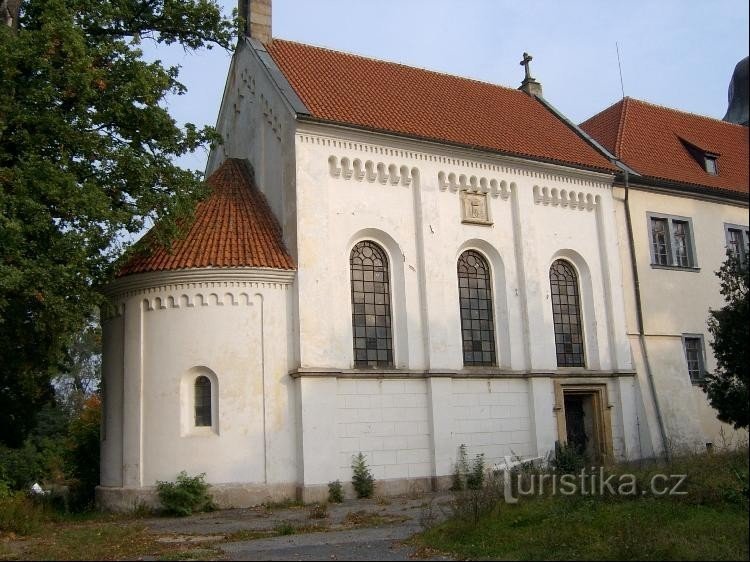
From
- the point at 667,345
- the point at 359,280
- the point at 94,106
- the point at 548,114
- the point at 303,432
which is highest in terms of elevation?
the point at 548,114

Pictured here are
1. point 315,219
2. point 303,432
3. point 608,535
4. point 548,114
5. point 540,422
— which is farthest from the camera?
point 548,114

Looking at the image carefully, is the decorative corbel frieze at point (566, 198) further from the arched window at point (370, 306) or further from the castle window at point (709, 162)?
the arched window at point (370, 306)

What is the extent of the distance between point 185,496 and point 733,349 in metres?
10.8

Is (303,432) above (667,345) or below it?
below

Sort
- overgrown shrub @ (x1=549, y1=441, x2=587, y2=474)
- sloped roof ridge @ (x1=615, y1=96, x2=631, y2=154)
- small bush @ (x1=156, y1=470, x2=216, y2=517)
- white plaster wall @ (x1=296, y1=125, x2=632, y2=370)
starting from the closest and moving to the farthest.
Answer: small bush @ (x1=156, y1=470, x2=216, y2=517)
overgrown shrub @ (x1=549, y1=441, x2=587, y2=474)
white plaster wall @ (x1=296, y1=125, x2=632, y2=370)
sloped roof ridge @ (x1=615, y1=96, x2=631, y2=154)

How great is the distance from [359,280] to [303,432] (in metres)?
4.11

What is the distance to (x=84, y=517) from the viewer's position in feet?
56.7

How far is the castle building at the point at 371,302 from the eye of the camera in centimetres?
1780

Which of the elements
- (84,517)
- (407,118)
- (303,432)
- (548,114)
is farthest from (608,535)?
(548,114)

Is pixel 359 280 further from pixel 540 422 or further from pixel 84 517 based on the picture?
pixel 84 517

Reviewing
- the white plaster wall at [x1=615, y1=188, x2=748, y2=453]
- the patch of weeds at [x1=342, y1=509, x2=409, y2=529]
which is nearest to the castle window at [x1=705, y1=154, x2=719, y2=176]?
the white plaster wall at [x1=615, y1=188, x2=748, y2=453]

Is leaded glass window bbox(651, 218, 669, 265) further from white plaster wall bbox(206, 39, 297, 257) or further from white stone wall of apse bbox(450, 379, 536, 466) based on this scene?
white plaster wall bbox(206, 39, 297, 257)

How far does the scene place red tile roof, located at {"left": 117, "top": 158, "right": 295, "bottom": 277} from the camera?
711 inches

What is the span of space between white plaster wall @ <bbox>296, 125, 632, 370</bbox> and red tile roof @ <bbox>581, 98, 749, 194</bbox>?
2717mm
